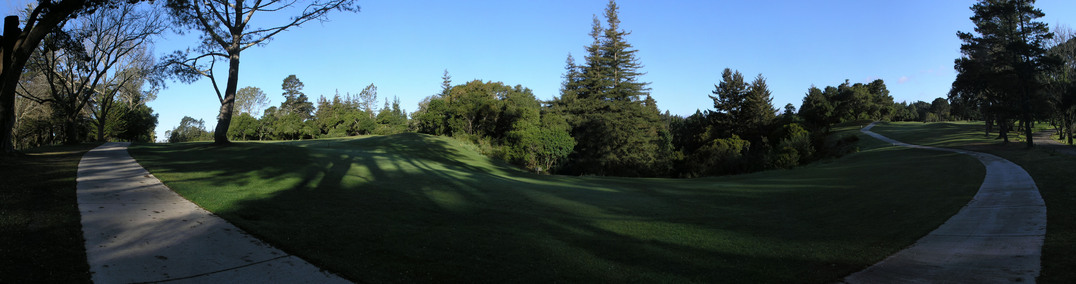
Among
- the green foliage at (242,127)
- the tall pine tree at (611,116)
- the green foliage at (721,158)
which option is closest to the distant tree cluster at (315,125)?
the green foliage at (242,127)

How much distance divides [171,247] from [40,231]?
63.0 inches

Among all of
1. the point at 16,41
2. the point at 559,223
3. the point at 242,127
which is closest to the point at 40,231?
the point at 559,223

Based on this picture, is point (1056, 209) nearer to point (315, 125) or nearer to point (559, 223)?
point (559, 223)

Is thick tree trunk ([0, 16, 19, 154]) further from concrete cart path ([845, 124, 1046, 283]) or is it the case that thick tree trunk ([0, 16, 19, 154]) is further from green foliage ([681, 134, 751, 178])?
green foliage ([681, 134, 751, 178])

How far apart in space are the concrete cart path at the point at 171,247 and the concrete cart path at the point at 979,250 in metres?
6.89

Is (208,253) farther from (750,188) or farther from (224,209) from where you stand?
(750,188)

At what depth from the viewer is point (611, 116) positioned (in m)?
51.2

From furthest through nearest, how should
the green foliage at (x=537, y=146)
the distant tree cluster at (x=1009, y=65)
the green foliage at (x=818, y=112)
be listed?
the green foliage at (x=818, y=112), the green foliage at (x=537, y=146), the distant tree cluster at (x=1009, y=65)

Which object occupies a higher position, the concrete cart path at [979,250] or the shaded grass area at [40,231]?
the shaded grass area at [40,231]

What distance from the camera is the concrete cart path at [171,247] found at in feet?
14.8

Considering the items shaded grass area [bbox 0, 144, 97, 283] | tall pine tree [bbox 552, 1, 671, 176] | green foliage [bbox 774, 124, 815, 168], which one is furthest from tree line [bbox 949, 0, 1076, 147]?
shaded grass area [bbox 0, 144, 97, 283]

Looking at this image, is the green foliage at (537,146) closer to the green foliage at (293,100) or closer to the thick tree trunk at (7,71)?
the thick tree trunk at (7,71)

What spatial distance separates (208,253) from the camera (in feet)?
17.2

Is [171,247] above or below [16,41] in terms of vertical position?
below
